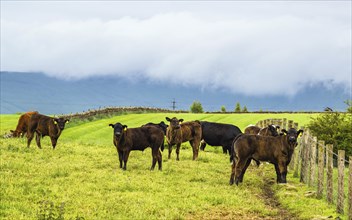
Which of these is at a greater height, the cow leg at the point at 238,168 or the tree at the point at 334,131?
the tree at the point at 334,131

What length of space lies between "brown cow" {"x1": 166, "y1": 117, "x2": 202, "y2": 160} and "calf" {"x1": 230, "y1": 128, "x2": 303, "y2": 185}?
6445mm

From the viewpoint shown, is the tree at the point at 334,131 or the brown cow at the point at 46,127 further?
the tree at the point at 334,131

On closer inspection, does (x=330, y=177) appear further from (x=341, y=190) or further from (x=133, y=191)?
(x=133, y=191)

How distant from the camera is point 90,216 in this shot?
12.4 metres

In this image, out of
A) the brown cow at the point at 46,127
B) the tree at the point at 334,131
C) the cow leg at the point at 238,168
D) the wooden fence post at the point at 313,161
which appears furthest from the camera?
the tree at the point at 334,131

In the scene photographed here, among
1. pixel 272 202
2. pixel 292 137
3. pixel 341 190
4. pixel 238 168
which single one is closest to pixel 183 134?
pixel 238 168

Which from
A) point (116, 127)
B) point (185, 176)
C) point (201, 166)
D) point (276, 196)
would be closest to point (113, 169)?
point (116, 127)

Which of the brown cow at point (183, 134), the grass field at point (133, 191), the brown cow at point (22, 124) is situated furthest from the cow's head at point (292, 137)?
the brown cow at point (22, 124)

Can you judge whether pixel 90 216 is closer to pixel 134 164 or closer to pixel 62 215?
pixel 62 215

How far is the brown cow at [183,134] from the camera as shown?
25.4 meters

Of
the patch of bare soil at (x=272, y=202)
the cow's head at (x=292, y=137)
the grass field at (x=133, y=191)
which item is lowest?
the patch of bare soil at (x=272, y=202)

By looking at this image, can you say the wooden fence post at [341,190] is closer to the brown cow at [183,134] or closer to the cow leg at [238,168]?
the cow leg at [238,168]

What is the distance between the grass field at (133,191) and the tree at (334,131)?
7376 millimetres

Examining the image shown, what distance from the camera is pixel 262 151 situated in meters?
19.0
